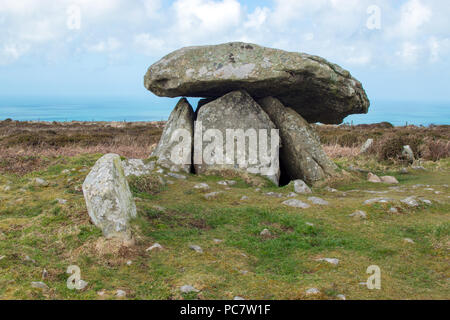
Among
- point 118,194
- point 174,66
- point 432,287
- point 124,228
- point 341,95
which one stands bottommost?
point 432,287

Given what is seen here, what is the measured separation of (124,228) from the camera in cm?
627

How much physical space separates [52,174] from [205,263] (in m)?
7.46

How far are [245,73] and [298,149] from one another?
3018 mm

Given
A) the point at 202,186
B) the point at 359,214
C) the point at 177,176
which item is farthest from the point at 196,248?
the point at 177,176

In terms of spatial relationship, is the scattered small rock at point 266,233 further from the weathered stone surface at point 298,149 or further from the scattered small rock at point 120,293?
the weathered stone surface at point 298,149

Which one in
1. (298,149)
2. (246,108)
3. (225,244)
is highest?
(246,108)

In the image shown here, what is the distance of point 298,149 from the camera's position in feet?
41.6

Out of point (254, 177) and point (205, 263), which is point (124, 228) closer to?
point (205, 263)

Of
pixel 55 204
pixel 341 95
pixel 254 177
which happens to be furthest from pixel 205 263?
pixel 341 95

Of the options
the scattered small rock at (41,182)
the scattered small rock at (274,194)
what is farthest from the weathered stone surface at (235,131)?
the scattered small rock at (41,182)

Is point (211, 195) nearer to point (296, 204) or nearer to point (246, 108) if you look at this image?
point (296, 204)

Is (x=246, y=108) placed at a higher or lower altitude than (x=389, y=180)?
higher

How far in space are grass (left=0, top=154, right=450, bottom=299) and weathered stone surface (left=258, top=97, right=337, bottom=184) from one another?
3109 mm

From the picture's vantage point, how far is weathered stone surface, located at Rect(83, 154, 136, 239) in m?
6.28
